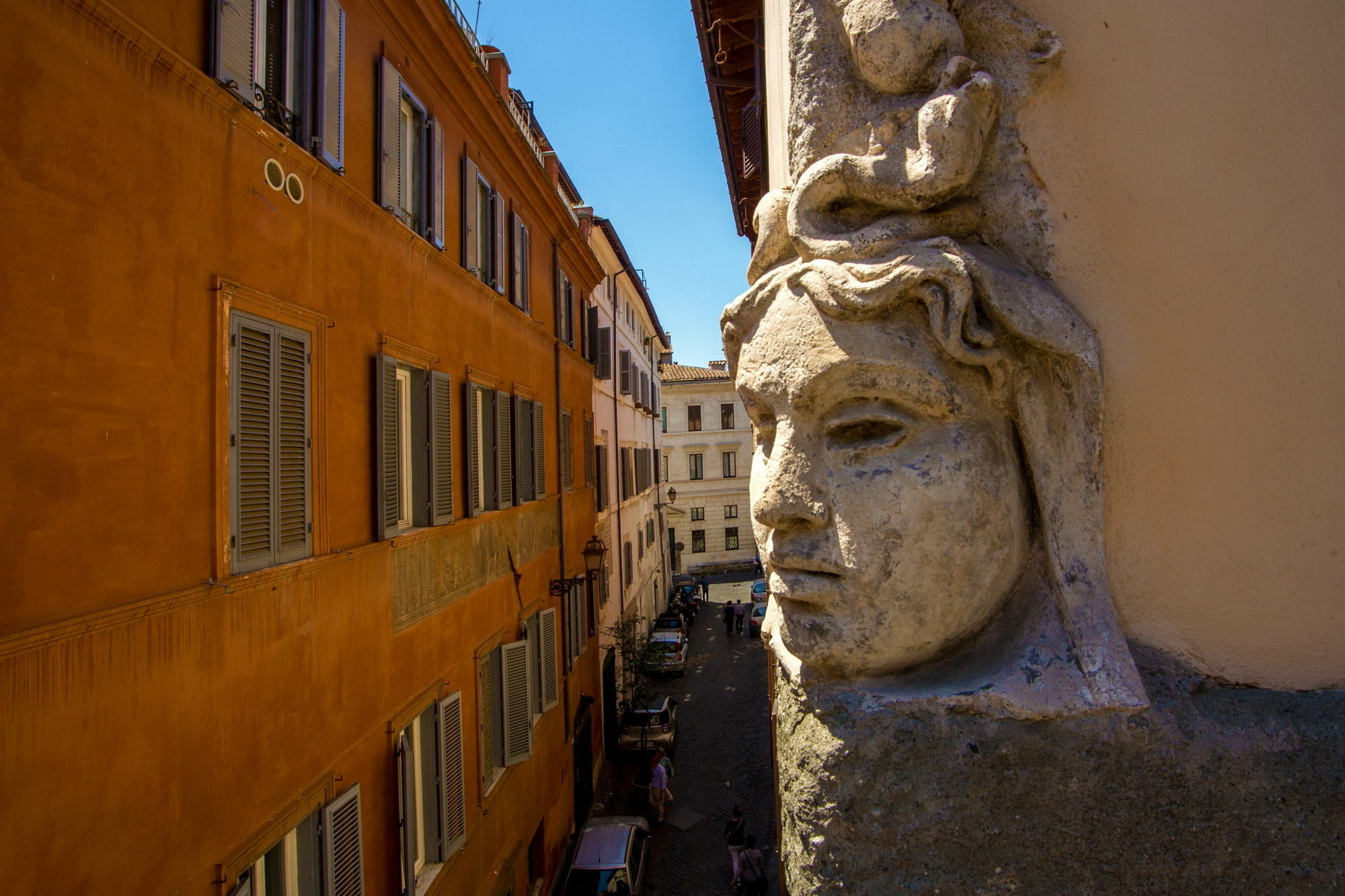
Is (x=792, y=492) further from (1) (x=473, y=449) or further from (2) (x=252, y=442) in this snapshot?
(1) (x=473, y=449)

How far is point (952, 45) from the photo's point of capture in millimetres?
1786

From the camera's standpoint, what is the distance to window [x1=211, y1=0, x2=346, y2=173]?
4.77 metres

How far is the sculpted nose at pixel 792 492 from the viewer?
1762 millimetres

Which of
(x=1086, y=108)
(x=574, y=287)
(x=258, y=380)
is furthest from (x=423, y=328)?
(x=574, y=287)

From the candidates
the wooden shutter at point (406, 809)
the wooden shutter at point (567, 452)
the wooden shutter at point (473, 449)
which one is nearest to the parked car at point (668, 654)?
the wooden shutter at point (567, 452)

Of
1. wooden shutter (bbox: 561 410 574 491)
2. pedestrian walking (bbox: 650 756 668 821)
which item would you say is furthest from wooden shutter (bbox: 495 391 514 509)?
pedestrian walking (bbox: 650 756 668 821)

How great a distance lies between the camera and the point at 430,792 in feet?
23.8

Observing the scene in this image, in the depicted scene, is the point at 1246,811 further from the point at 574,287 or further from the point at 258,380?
the point at 574,287

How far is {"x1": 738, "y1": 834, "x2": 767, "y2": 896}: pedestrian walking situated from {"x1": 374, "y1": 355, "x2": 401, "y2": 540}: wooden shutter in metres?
6.99

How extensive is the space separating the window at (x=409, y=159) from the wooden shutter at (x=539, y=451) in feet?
12.8

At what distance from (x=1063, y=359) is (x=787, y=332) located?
607 millimetres

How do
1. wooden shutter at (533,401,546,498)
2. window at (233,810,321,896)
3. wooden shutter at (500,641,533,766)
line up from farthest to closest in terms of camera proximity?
1. wooden shutter at (533,401,546,498)
2. wooden shutter at (500,641,533,766)
3. window at (233,810,321,896)

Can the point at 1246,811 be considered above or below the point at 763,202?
below

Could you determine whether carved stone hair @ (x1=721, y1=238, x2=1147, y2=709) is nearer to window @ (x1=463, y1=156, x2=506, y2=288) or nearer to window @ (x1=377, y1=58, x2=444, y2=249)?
window @ (x1=377, y1=58, x2=444, y2=249)
